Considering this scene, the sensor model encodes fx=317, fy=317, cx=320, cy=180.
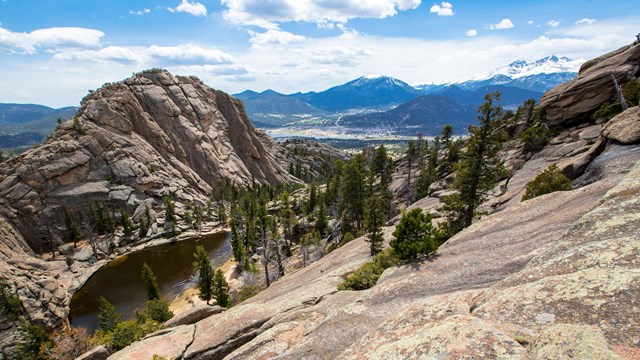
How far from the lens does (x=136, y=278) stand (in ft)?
240

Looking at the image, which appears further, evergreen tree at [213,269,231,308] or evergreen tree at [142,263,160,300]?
evergreen tree at [142,263,160,300]

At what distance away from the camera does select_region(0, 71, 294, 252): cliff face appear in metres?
93.9

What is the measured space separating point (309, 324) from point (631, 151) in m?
28.9

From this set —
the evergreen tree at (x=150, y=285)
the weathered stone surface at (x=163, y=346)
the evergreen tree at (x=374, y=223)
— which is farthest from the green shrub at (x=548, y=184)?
the evergreen tree at (x=150, y=285)

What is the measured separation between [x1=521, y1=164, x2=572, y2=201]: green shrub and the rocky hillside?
151 cm

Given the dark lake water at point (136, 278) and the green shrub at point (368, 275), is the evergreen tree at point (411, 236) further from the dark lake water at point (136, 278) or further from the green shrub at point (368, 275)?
the dark lake water at point (136, 278)

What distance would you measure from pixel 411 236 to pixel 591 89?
51.1m

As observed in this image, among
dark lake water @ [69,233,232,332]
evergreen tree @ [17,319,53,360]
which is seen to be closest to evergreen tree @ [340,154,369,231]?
dark lake water @ [69,233,232,332]

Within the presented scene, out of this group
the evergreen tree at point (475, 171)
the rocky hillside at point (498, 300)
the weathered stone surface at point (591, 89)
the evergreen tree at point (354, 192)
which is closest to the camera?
the rocky hillside at point (498, 300)

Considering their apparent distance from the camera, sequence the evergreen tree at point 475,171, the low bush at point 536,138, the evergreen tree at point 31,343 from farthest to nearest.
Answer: the low bush at point 536,138 → the evergreen tree at point 31,343 → the evergreen tree at point 475,171

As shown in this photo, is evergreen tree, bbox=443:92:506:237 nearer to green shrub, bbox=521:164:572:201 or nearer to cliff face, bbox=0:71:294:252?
green shrub, bbox=521:164:572:201

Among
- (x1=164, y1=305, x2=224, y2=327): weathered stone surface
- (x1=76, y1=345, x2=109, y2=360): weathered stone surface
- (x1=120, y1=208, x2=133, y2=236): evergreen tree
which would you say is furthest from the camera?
(x1=120, y1=208, x2=133, y2=236): evergreen tree

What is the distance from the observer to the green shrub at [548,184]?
91.7 ft

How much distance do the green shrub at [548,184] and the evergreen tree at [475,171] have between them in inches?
113
